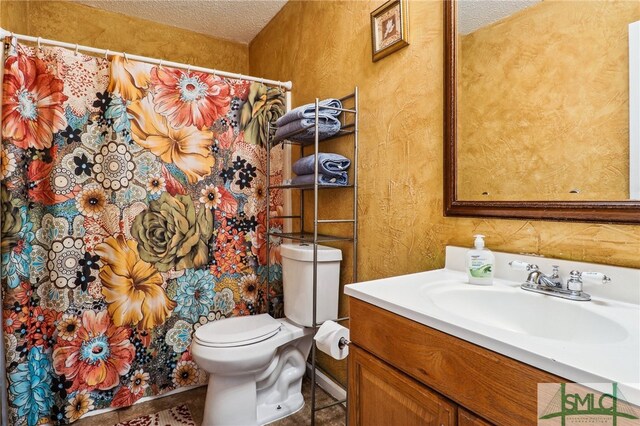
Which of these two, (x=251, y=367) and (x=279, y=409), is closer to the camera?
(x=251, y=367)

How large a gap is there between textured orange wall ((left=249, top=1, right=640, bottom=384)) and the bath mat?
74cm

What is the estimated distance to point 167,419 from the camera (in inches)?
64.8

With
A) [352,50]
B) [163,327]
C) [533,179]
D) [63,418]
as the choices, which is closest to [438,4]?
[352,50]

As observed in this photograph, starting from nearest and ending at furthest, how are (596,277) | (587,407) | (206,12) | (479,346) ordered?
(587,407)
(479,346)
(596,277)
(206,12)

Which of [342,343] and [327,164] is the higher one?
[327,164]

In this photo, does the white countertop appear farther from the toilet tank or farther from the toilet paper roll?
the toilet tank

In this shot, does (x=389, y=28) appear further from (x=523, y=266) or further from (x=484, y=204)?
(x=523, y=266)

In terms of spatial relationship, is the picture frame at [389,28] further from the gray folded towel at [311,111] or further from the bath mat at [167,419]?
the bath mat at [167,419]

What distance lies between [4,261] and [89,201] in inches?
16.3

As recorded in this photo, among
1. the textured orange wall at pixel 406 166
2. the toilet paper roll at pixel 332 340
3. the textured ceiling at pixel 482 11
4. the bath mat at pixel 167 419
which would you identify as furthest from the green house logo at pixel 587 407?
the bath mat at pixel 167 419

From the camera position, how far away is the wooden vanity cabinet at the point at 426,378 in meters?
0.58

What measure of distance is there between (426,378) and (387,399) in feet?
0.51

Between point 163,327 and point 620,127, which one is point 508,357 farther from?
point 163,327

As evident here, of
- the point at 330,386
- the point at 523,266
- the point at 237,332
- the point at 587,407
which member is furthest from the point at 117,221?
the point at 587,407
